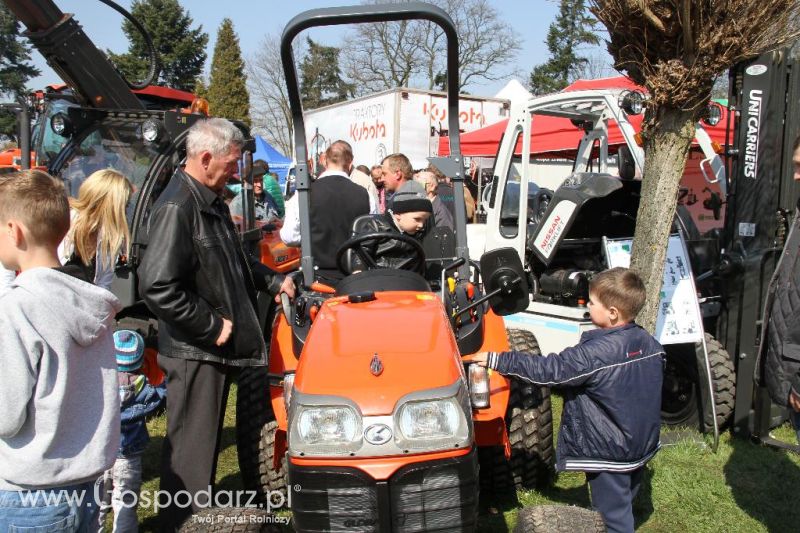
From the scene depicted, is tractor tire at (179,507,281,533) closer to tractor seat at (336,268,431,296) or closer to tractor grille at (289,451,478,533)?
tractor grille at (289,451,478,533)

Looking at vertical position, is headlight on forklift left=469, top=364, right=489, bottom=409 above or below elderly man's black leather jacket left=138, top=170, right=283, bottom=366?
below

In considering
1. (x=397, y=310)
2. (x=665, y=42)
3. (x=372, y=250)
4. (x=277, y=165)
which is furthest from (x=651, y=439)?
(x=277, y=165)

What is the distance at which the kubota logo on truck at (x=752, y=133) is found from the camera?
15.1ft

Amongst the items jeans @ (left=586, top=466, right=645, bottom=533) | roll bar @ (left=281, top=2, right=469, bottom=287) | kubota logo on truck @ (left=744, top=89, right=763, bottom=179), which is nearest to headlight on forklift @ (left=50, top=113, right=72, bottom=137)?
roll bar @ (left=281, top=2, right=469, bottom=287)

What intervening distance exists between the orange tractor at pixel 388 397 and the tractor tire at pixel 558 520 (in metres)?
0.23

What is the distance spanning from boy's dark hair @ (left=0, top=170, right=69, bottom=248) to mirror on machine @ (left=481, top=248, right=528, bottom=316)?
4.96ft

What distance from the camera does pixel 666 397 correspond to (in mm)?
4996

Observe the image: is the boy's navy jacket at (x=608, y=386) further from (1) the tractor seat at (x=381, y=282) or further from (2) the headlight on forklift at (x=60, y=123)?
(2) the headlight on forklift at (x=60, y=123)

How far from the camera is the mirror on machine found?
279cm

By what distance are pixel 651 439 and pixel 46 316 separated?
2.27 m

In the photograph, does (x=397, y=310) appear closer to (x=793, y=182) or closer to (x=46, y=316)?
(x=46, y=316)

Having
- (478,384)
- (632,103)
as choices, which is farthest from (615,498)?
(632,103)

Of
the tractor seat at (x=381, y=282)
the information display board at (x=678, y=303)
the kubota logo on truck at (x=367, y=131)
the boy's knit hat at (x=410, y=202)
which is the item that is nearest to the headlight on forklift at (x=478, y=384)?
the tractor seat at (x=381, y=282)

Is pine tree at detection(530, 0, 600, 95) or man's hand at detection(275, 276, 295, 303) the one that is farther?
pine tree at detection(530, 0, 600, 95)
